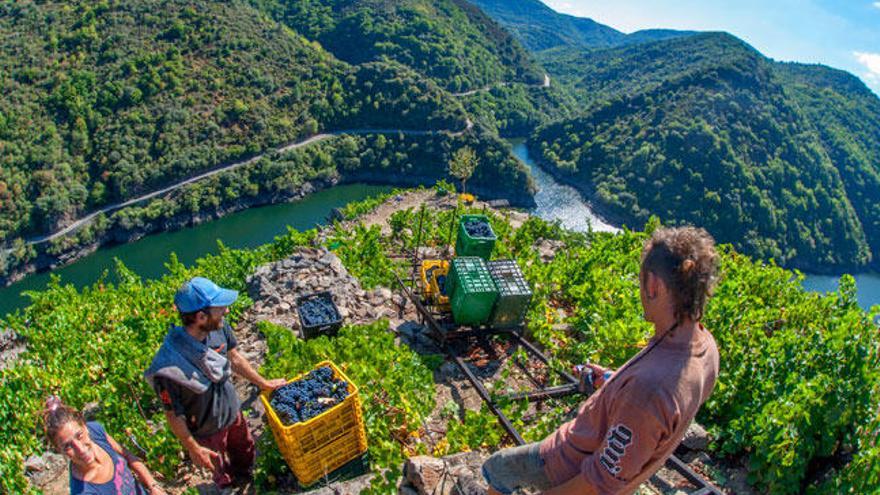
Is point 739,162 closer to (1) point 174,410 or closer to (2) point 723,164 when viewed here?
(2) point 723,164

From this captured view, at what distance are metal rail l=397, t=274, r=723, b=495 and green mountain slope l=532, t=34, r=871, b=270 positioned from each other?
4727 centimetres

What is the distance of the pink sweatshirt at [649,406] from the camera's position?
187 cm

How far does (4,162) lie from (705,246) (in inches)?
1986

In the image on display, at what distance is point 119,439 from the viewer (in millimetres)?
5066

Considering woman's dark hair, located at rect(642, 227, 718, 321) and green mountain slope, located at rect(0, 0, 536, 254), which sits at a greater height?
woman's dark hair, located at rect(642, 227, 718, 321)

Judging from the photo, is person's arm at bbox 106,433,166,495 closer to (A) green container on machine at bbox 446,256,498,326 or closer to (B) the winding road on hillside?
(A) green container on machine at bbox 446,256,498,326

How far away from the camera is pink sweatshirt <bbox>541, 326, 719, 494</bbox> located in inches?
73.6

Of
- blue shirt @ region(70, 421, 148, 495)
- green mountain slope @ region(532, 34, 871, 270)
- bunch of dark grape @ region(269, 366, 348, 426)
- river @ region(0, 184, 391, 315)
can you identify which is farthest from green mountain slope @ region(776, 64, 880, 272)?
blue shirt @ region(70, 421, 148, 495)

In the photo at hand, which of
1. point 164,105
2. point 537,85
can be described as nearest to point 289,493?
point 164,105

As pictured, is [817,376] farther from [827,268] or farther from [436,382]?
[827,268]

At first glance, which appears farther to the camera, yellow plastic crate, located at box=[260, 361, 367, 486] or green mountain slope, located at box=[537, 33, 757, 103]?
green mountain slope, located at box=[537, 33, 757, 103]

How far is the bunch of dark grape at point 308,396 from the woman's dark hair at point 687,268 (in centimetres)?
319

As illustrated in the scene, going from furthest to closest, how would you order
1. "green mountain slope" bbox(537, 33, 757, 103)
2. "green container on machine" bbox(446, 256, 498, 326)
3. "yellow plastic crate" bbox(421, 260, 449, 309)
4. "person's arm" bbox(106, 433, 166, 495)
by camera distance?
"green mountain slope" bbox(537, 33, 757, 103), "yellow plastic crate" bbox(421, 260, 449, 309), "green container on machine" bbox(446, 256, 498, 326), "person's arm" bbox(106, 433, 166, 495)

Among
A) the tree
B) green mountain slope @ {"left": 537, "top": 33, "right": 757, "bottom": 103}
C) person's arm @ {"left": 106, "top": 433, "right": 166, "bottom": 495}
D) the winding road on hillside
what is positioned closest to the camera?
person's arm @ {"left": 106, "top": 433, "right": 166, "bottom": 495}
